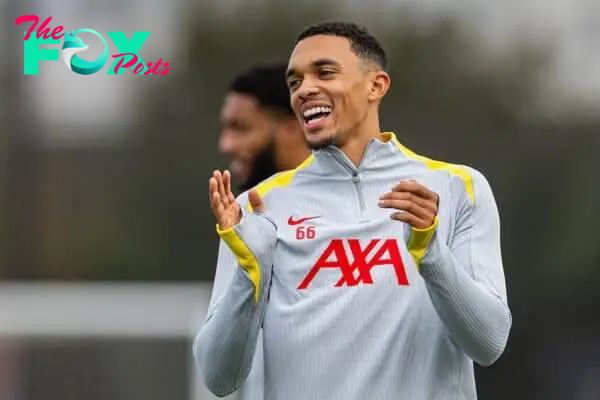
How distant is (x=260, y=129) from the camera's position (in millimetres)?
2656

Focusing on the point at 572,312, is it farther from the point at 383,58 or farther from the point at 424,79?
the point at 383,58

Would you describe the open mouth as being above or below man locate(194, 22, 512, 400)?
above

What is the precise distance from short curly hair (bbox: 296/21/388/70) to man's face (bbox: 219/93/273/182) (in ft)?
1.93

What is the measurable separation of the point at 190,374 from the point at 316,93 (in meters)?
1.65

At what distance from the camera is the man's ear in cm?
204

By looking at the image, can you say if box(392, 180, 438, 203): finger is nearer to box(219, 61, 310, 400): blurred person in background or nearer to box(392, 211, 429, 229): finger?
box(392, 211, 429, 229): finger

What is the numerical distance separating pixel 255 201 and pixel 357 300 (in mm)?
217

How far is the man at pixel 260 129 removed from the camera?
8.54ft

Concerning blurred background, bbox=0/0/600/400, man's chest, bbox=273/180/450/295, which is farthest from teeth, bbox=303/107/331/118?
blurred background, bbox=0/0/600/400

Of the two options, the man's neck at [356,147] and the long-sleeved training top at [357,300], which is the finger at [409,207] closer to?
the long-sleeved training top at [357,300]

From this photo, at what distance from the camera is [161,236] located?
17.8 feet

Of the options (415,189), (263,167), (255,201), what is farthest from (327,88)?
(263,167)

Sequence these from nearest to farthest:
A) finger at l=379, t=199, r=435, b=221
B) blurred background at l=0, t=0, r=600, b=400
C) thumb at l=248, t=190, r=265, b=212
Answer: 1. finger at l=379, t=199, r=435, b=221
2. thumb at l=248, t=190, r=265, b=212
3. blurred background at l=0, t=0, r=600, b=400

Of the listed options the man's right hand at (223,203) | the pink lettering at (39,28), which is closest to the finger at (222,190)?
the man's right hand at (223,203)
